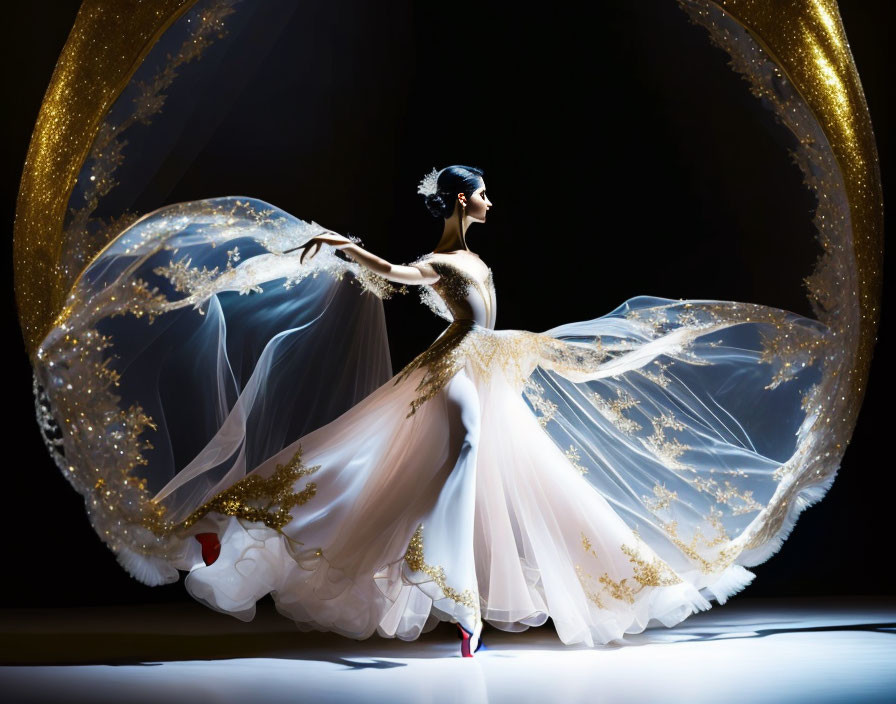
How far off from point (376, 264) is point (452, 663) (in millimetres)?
1141

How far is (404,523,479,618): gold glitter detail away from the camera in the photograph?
109 inches

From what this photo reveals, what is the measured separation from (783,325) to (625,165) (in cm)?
82

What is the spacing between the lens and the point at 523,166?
3.95 meters

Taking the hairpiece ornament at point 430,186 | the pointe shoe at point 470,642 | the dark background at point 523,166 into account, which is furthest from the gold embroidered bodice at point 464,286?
the pointe shoe at point 470,642

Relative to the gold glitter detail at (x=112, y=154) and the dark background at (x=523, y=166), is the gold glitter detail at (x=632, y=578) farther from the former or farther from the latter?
the gold glitter detail at (x=112, y=154)

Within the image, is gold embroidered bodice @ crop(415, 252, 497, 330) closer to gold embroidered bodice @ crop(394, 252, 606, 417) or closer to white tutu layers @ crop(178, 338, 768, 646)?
gold embroidered bodice @ crop(394, 252, 606, 417)

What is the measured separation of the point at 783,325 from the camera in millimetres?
3324

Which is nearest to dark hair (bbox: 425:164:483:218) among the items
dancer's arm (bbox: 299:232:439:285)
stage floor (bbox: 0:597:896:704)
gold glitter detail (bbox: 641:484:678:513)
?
dancer's arm (bbox: 299:232:439:285)

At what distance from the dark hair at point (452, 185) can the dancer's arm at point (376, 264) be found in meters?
0.28

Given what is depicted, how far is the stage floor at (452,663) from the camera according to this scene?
2.38 meters

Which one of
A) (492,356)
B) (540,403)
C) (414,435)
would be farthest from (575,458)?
(414,435)

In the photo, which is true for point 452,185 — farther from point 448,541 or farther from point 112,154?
point 448,541

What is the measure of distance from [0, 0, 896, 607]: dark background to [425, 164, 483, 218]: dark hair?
1.29ft

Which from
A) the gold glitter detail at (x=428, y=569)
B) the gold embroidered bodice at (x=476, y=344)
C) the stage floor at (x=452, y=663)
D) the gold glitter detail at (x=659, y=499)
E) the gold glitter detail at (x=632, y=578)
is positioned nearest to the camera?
the stage floor at (x=452, y=663)
